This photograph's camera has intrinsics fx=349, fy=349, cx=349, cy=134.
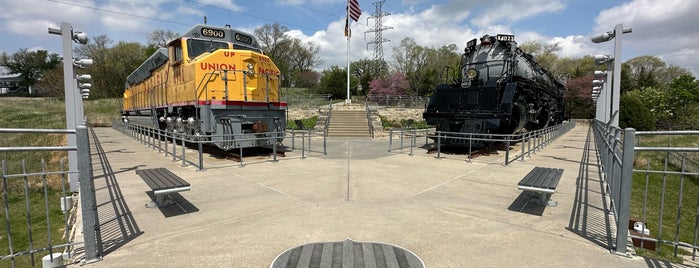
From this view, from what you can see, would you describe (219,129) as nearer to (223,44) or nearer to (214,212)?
(223,44)

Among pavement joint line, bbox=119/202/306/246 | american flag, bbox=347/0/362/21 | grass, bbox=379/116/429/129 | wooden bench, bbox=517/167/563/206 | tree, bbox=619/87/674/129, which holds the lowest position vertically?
pavement joint line, bbox=119/202/306/246

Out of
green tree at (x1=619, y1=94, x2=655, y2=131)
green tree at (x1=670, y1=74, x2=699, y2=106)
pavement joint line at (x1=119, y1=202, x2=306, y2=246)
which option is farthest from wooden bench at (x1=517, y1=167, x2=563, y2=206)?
green tree at (x1=670, y1=74, x2=699, y2=106)

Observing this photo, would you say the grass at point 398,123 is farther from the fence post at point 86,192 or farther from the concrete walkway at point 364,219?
the fence post at point 86,192

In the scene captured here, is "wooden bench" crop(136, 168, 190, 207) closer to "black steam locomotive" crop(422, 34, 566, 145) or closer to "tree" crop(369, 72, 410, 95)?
"black steam locomotive" crop(422, 34, 566, 145)

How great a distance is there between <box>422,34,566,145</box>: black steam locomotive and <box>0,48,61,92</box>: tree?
273 ft

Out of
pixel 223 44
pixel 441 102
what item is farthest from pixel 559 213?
pixel 223 44

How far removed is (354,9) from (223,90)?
19.0m

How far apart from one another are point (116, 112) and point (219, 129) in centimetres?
3185

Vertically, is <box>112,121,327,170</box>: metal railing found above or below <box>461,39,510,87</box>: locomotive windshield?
below

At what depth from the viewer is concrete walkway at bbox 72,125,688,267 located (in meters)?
3.55

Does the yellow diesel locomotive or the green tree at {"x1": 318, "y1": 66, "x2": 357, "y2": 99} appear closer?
the yellow diesel locomotive

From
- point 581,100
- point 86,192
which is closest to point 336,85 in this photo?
point 581,100

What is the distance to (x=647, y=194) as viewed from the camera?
20.7 feet

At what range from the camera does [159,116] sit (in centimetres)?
1423
